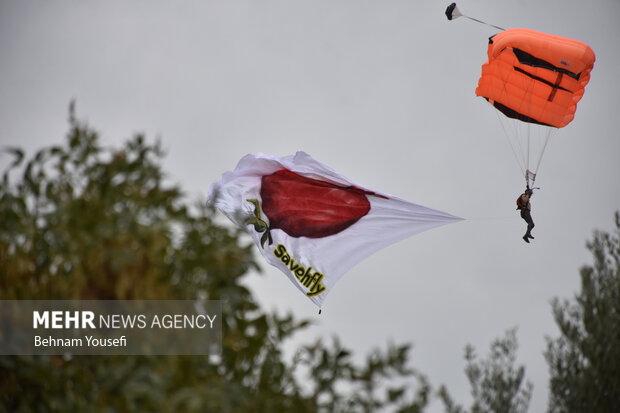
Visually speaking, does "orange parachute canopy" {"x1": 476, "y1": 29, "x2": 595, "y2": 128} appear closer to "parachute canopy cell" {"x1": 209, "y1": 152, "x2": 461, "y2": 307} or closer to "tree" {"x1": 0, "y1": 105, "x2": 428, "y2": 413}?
"parachute canopy cell" {"x1": 209, "y1": 152, "x2": 461, "y2": 307}

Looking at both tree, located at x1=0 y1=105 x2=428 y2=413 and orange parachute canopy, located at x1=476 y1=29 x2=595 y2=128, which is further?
orange parachute canopy, located at x1=476 y1=29 x2=595 y2=128

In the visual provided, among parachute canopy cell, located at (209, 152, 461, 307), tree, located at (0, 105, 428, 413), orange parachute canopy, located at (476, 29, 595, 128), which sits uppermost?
orange parachute canopy, located at (476, 29, 595, 128)

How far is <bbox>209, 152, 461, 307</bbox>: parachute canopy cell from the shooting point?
581 inches

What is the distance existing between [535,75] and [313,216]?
261 inches

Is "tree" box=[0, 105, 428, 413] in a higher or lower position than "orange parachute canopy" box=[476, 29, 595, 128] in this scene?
lower

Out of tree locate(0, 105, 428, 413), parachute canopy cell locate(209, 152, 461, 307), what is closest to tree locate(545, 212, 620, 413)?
parachute canopy cell locate(209, 152, 461, 307)

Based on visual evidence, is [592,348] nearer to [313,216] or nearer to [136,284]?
[313,216]

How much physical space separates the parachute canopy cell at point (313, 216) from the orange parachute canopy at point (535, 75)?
460 cm

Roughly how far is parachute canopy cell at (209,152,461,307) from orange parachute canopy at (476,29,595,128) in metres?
4.60

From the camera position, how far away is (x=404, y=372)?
4.66 m

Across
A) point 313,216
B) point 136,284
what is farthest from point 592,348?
point 136,284

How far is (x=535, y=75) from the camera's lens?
1802 cm

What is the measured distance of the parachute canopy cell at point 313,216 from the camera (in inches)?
581

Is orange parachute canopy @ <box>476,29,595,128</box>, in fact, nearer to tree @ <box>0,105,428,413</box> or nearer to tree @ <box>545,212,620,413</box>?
tree @ <box>545,212,620,413</box>
